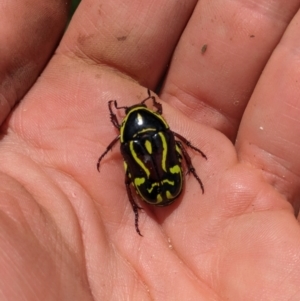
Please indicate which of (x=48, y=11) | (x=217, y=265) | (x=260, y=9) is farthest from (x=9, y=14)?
(x=217, y=265)

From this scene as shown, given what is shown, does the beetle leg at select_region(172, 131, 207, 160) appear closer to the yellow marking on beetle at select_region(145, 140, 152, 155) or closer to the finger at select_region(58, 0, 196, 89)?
the yellow marking on beetle at select_region(145, 140, 152, 155)

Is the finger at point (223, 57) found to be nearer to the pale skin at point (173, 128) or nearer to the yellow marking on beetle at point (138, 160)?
the pale skin at point (173, 128)

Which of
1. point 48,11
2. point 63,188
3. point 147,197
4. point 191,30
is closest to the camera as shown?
point 63,188

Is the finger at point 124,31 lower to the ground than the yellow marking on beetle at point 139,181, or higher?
higher

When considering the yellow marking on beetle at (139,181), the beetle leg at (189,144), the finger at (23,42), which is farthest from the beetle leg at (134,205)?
the finger at (23,42)

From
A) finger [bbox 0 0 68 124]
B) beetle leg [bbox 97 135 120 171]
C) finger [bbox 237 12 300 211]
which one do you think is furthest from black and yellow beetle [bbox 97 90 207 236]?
finger [bbox 0 0 68 124]

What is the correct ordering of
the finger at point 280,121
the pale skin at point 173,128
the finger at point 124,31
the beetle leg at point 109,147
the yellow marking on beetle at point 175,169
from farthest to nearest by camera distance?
the finger at point 124,31, the finger at point 280,121, the beetle leg at point 109,147, the yellow marking on beetle at point 175,169, the pale skin at point 173,128

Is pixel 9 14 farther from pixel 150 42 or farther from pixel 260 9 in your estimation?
pixel 260 9
